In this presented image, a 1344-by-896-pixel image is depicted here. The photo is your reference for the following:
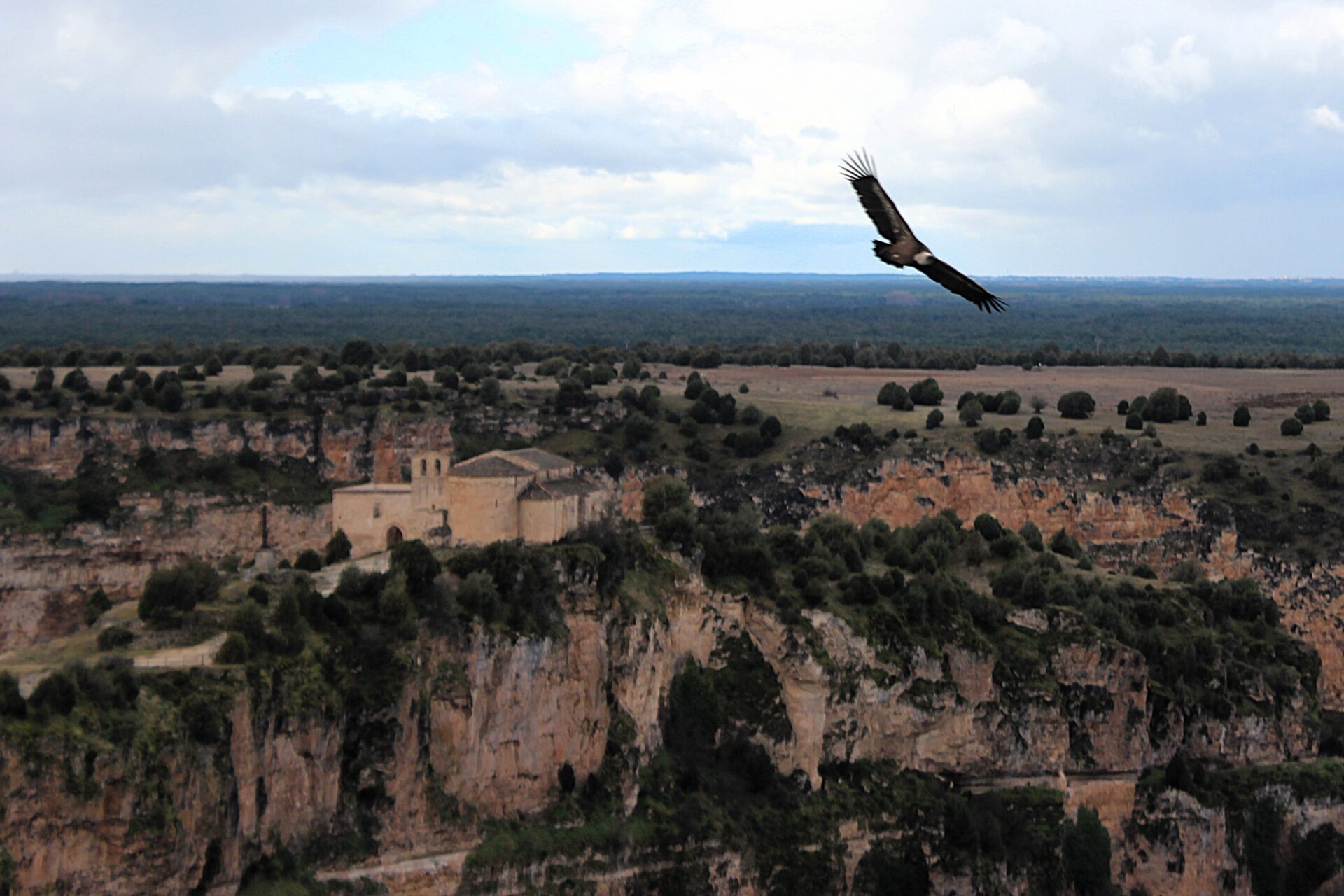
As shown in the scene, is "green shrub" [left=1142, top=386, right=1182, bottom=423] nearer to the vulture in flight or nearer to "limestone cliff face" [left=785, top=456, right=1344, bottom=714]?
"limestone cliff face" [left=785, top=456, right=1344, bottom=714]

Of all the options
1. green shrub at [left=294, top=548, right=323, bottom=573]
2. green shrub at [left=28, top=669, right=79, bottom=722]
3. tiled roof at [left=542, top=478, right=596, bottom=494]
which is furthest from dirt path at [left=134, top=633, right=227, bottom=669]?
tiled roof at [left=542, top=478, right=596, bottom=494]

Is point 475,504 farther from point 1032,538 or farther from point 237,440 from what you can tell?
point 237,440

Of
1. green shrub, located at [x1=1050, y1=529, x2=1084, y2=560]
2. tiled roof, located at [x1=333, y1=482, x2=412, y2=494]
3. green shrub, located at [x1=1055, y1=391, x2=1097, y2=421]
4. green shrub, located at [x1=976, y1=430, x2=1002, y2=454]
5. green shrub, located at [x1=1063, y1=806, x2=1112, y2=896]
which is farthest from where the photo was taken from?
green shrub, located at [x1=1055, y1=391, x2=1097, y2=421]

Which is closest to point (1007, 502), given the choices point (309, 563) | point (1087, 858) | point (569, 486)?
point (1087, 858)

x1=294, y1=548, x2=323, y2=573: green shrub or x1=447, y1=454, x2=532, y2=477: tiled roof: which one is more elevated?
x1=447, y1=454, x2=532, y2=477: tiled roof

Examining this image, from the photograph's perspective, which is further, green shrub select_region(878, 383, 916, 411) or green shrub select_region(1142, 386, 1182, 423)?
green shrub select_region(878, 383, 916, 411)

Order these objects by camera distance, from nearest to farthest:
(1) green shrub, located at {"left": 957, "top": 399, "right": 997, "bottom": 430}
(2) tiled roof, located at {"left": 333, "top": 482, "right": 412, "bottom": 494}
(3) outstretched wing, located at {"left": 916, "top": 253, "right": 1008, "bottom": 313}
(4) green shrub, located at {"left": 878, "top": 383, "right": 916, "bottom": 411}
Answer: (3) outstretched wing, located at {"left": 916, "top": 253, "right": 1008, "bottom": 313} → (2) tiled roof, located at {"left": 333, "top": 482, "right": 412, "bottom": 494} → (1) green shrub, located at {"left": 957, "top": 399, "right": 997, "bottom": 430} → (4) green shrub, located at {"left": 878, "top": 383, "right": 916, "bottom": 411}

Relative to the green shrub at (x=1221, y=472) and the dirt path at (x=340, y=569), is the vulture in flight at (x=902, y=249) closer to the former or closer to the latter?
the dirt path at (x=340, y=569)
